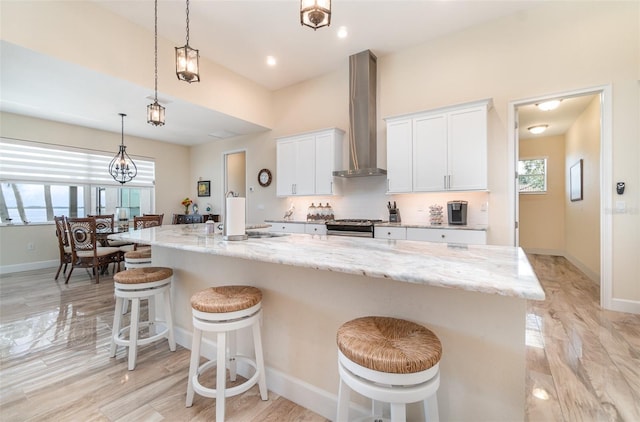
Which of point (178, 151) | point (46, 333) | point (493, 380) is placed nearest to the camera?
point (493, 380)

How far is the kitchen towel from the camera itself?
6.41 feet

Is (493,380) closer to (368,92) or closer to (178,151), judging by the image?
(368,92)

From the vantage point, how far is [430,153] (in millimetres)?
3596

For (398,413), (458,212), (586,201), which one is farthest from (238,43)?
(586,201)

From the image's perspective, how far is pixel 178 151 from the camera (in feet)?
23.4

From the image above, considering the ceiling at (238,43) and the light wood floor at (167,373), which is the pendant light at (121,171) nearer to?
the ceiling at (238,43)

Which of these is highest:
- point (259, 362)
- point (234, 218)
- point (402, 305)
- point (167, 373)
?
point (234, 218)

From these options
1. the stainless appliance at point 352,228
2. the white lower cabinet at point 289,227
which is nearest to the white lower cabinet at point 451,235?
the stainless appliance at point 352,228

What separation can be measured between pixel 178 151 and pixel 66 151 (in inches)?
86.2

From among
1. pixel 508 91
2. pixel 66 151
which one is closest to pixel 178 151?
pixel 66 151

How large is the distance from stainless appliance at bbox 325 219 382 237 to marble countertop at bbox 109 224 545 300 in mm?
1989

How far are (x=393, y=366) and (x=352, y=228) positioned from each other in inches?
118

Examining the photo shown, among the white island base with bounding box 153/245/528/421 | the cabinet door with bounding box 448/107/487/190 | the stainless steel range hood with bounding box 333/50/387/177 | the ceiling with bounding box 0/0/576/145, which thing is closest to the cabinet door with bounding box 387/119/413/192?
the stainless steel range hood with bounding box 333/50/387/177

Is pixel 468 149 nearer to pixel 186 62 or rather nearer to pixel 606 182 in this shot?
pixel 606 182
